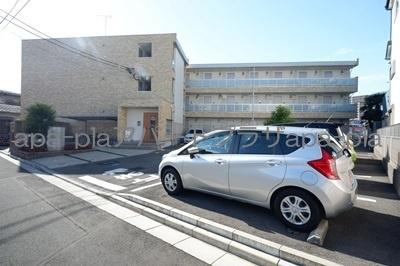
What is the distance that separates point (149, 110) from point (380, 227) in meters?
16.0

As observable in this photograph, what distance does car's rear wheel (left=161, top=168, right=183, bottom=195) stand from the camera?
17.4 ft

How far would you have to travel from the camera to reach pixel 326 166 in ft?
11.7

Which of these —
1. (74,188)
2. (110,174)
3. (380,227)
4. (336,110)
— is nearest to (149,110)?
(110,174)

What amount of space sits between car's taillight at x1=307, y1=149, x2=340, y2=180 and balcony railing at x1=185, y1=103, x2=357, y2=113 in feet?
68.9

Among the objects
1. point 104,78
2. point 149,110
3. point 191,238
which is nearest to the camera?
point 191,238

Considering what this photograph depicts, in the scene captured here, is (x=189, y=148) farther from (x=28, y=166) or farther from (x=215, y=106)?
(x=215, y=106)

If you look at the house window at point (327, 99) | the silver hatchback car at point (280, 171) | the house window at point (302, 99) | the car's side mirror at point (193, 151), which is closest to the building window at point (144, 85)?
the house window at point (302, 99)

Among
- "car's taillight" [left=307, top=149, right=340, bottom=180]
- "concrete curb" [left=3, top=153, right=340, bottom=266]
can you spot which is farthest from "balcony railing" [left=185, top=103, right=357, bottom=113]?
"car's taillight" [left=307, top=149, right=340, bottom=180]

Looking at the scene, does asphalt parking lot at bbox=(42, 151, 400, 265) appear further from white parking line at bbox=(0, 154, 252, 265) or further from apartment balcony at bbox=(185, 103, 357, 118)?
apartment balcony at bbox=(185, 103, 357, 118)

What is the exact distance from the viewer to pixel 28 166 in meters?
9.62

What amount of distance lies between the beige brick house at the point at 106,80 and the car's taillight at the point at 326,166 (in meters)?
14.9

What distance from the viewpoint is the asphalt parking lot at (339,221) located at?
3.05 metres

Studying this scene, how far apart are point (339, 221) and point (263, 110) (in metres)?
20.9

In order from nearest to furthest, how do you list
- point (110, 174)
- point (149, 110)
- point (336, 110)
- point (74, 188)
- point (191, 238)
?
point (191, 238), point (74, 188), point (110, 174), point (149, 110), point (336, 110)
